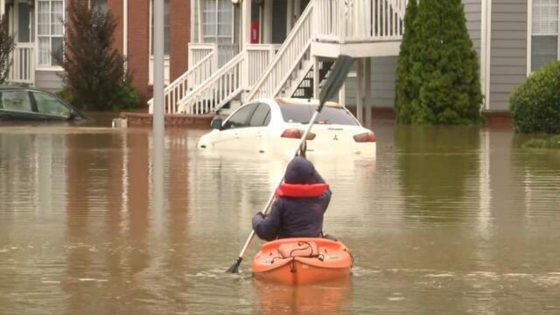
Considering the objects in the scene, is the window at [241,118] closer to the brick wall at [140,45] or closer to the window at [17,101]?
the window at [17,101]

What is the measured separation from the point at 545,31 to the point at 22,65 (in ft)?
63.8

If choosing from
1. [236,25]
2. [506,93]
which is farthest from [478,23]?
[236,25]

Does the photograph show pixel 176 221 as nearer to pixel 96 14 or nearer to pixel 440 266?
pixel 440 266

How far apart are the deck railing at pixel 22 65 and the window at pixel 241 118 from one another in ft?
70.7

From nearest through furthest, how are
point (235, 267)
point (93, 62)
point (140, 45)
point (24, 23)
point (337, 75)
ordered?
point (235, 267), point (337, 75), point (93, 62), point (140, 45), point (24, 23)

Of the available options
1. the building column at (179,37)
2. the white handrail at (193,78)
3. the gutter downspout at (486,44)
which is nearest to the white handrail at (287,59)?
the white handrail at (193,78)

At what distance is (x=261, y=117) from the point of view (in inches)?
995

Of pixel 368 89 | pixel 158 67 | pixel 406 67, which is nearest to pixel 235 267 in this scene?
pixel 158 67

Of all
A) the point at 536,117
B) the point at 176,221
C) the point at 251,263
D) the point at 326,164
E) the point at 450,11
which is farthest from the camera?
the point at 450,11

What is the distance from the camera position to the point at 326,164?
909 inches

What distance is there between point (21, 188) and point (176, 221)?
4262mm

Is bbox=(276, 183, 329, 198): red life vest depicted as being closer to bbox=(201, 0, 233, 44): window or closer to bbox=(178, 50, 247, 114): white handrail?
→ bbox=(178, 50, 247, 114): white handrail

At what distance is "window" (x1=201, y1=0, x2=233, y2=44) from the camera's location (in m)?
41.2

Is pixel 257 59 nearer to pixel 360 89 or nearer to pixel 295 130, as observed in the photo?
pixel 360 89
